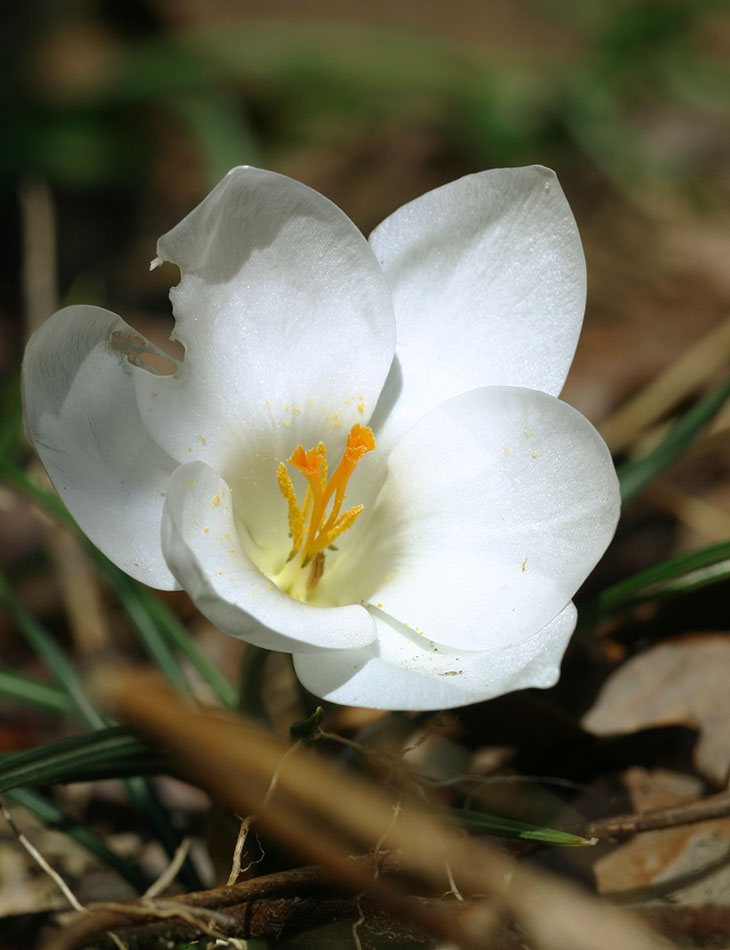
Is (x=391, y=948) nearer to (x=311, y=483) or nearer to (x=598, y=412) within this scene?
(x=311, y=483)

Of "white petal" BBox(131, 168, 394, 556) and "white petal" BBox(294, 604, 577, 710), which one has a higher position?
"white petal" BBox(131, 168, 394, 556)

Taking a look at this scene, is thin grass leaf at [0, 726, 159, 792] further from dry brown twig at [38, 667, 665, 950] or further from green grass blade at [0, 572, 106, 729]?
green grass blade at [0, 572, 106, 729]

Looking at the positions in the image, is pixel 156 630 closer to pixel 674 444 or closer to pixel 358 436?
pixel 358 436

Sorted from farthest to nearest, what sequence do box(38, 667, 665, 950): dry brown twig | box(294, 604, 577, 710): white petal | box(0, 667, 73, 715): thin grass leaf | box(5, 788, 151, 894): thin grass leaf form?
1. box(0, 667, 73, 715): thin grass leaf
2. box(5, 788, 151, 894): thin grass leaf
3. box(294, 604, 577, 710): white petal
4. box(38, 667, 665, 950): dry brown twig

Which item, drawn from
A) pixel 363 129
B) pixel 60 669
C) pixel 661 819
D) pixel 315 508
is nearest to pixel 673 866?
pixel 661 819

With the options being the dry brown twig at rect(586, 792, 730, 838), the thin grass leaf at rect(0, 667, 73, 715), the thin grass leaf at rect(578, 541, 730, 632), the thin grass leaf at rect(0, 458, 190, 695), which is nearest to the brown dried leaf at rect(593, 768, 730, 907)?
the dry brown twig at rect(586, 792, 730, 838)

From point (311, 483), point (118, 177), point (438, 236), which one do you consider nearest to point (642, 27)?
point (118, 177)
